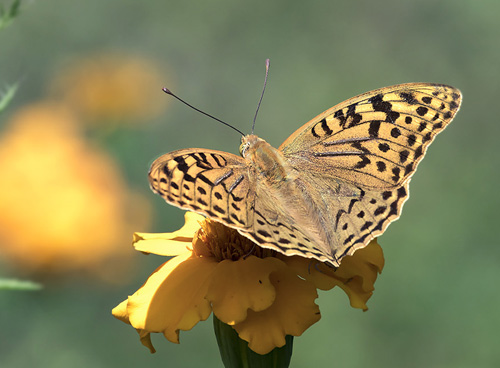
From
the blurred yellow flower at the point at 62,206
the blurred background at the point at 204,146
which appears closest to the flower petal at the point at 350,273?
the blurred background at the point at 204,146

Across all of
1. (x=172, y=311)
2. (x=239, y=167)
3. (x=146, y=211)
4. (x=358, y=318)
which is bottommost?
(x=358, y=318)

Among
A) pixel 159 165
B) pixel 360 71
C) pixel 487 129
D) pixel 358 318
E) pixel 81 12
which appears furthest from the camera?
pixel 81 12

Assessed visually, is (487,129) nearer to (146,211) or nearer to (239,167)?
(146,211)

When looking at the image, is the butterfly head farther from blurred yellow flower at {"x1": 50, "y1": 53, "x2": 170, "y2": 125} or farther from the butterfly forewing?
blurred yellow flower at {"x1": 50, "y1": 53, "x2": 170, "y2": 125}

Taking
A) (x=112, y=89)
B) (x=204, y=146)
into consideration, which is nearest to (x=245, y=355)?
(x=112, y=89)

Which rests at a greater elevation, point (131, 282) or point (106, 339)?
point (131, 282)

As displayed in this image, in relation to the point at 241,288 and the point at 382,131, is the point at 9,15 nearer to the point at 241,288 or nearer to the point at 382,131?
the point at 241,288

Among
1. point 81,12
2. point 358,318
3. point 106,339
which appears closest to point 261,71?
point 81,12

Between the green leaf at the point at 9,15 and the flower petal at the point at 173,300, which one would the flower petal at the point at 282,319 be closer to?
the flower petal at the point at 173,300
